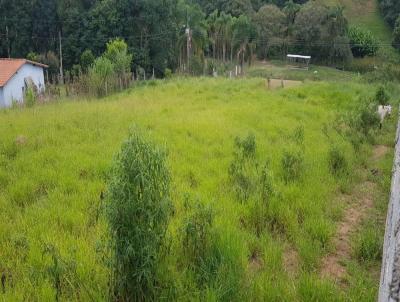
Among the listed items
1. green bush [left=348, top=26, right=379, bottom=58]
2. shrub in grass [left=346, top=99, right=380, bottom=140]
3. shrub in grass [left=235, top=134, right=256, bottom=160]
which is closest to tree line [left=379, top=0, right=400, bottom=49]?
green bush [left=348, top=26, right=379, bottom=58]

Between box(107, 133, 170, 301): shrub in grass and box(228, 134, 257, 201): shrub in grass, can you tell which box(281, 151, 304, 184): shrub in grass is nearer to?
box(228, 134, 257, 201): shrub in grass

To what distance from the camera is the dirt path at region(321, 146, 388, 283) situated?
4113mm

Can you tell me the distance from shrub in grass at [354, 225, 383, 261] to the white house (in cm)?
2037

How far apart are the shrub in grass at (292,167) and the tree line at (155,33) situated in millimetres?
31265

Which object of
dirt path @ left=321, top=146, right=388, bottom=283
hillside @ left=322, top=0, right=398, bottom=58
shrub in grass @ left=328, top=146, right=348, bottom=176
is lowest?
dirt path @ left=321, top=146, right=388, bottom=283

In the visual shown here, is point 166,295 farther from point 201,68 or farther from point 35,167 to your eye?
point 201,68

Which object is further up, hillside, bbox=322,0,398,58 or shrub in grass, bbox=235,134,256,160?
hillside, bbox=322,0,398,58

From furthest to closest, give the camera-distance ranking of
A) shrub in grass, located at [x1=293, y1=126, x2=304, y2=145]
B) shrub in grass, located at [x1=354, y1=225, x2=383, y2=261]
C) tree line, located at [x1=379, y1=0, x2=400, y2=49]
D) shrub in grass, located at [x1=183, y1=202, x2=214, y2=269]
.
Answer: tree line, located at [x1=379, y1=0, x2=400, y2=49]
shrub in grass, located at [x1=293, y1=126, x2=304, y2=145]
shrub in grass, located at [x1=354, y1=225, x2=383, y2=261]
shrub in grass, located at [x1=183, y1=202, x2=214, y2=269]

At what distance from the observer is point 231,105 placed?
13344mm

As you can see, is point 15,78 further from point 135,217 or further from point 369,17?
point 369,17

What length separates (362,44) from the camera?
158 feet

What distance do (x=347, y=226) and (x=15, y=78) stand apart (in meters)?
22.9

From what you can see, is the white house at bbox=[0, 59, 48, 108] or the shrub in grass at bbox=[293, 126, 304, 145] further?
the white house at bbox=[0, 59, 48, 108]

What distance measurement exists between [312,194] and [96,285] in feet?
11.9
